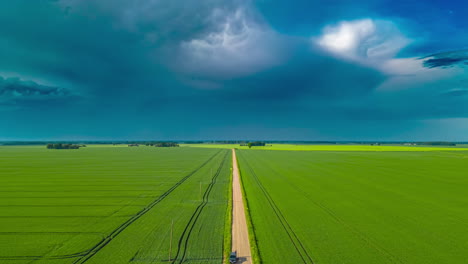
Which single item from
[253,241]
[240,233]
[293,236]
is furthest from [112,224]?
[293,236]

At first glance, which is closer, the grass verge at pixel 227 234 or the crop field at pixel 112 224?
the crop field at pixel 112 224

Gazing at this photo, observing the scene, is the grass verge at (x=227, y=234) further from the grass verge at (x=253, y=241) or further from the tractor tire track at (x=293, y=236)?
the tractor tire track at (x=293, y=236)

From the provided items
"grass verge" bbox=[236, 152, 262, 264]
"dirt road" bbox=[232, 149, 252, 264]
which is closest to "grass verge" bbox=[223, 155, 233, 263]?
"dirt road" bbox=[232, 149, 252, 264]

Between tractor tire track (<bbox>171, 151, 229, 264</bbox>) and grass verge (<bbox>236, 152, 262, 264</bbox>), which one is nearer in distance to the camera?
grass verge (<bbox>236, 152, 262, 264</bbox>)

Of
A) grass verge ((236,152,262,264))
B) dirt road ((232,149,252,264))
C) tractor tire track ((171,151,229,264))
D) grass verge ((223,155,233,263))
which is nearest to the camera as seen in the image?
grass verge ((236,152,262,264))

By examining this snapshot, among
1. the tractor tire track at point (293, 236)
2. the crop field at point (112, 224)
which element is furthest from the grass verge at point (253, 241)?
the tractor tire track at point (293, 236)

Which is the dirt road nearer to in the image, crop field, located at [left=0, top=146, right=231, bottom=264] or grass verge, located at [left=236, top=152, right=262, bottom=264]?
grass verge, located at [left=236, top=152, right=262, bottom=264]

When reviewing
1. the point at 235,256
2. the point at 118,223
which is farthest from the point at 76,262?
the point at 235,256

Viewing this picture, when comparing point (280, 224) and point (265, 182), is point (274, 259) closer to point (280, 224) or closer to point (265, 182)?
point (280, 224)

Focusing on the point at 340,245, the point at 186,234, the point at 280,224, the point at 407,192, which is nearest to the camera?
the point at 340,245

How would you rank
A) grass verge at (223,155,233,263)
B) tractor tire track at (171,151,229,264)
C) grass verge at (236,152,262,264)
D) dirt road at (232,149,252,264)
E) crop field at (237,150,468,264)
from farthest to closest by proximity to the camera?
grass verge at (223,155,233,263) < crop field at (237,150,468,264) < dirt road at (232,149,252,264) < tractor tire track at (171,151,229,264) < grass verge at (236,152,262,264)

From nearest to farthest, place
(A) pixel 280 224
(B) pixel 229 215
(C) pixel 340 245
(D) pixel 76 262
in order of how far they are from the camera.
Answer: (D) pixel 76 262 → (C) pixel 340 245 → (A) pixel 280 224 → (B) pixel 229 215
